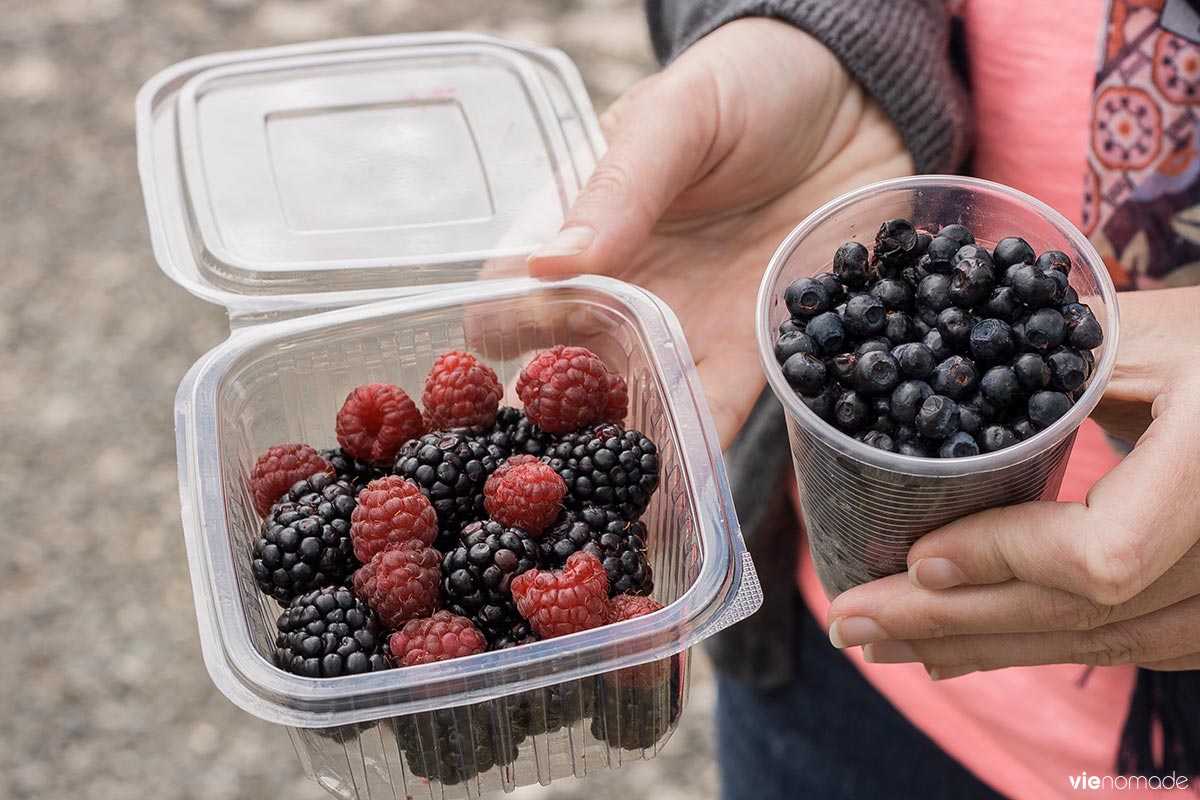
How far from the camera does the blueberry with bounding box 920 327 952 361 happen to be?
104 centimetres

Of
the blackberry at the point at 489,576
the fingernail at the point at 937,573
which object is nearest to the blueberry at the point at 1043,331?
the fingernail at the point at 937,573

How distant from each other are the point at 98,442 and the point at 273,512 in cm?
199

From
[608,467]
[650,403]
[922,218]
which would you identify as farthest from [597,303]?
[922,218]

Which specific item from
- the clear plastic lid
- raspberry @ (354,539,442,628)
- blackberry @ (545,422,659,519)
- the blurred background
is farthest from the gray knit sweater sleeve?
the blurred background

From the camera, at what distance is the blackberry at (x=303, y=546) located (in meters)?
1.14

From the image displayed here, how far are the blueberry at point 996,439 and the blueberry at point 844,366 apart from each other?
128 millimetres

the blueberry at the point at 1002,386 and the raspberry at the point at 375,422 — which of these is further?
the raspberry at the point at 375,422

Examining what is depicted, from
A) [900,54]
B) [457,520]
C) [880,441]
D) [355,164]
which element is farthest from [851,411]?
[355,164]

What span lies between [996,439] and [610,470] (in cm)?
41

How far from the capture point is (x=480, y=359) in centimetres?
142

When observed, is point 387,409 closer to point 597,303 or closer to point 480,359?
point 480,359

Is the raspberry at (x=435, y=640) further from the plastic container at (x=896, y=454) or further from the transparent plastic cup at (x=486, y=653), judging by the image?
the plastic container at (x=896, y=454)

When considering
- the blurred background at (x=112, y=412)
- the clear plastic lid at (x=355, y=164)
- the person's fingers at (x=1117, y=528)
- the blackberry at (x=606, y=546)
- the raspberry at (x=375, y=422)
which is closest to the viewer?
the person's fingers at (x=1117, y=528)

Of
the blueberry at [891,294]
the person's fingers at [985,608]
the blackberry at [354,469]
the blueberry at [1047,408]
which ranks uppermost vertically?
the blueberry at [891,294]
